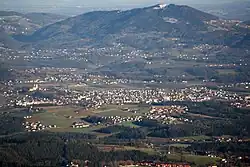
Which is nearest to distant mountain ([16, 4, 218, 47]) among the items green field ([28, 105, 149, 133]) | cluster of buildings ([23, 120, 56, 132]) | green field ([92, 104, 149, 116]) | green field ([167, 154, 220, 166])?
green field ([92, 104, 149, 116])

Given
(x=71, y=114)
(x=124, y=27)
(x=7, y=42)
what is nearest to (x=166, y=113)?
(x=71, y=114)

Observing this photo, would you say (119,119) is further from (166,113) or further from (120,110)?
(166,113)

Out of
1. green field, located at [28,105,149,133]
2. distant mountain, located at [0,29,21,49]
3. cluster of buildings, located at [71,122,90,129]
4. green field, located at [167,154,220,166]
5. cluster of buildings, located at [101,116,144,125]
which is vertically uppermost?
green field, located at [167,154,220,166]

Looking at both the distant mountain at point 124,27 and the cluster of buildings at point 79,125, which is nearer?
the cluster of buildings at point 79,125

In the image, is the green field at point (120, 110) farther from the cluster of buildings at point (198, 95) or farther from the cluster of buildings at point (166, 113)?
the cluster of buildings at point (198, 95)

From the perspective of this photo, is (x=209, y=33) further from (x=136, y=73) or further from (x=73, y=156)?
(x=73, y=156)

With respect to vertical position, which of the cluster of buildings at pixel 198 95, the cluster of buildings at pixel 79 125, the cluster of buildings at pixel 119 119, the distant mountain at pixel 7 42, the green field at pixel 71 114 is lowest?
the distant mountain at pixel 7 42

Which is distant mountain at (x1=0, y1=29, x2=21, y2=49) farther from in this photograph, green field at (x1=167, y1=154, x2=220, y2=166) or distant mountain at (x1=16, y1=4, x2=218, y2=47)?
green field at (x1=167, y1=154, x2=220, y2=166)

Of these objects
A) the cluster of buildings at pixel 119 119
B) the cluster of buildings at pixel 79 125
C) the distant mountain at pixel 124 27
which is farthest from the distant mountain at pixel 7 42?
the cluster of buildings at pixel 79 125

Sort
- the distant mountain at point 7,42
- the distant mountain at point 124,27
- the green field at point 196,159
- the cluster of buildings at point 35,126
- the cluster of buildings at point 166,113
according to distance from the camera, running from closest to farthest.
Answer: the green field at point 196,159
the cluster of buildings at point 35,126
the cluster of buildings at point 166,113
the distant mountain at point 7,42
the distant mountain at point 124,27
